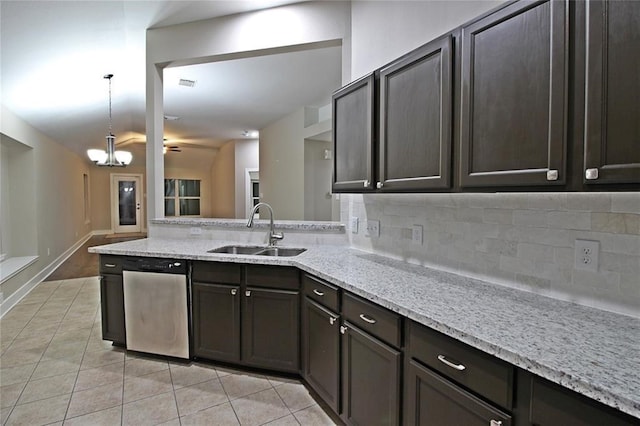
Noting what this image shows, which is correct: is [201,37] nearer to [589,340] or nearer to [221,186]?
[589,340]

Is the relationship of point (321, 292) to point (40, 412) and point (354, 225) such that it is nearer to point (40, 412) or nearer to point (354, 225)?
point (354, 225)

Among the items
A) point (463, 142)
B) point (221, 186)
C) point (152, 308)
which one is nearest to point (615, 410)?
point (463, 142)

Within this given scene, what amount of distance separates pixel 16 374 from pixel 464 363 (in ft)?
10.5

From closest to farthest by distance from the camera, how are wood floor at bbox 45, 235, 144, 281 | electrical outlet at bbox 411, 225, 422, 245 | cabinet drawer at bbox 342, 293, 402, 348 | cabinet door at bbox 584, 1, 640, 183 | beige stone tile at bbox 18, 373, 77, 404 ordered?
1. cabinet door at bbox 584, 1, 640, 183
2. cabinet drawer at bbox 342, 293, 402, 348
3. electrical outlet at bbox 411, 225, 422, 245
4. beige stone tile at bbox 18, 373, 77, 404
5. wood floor at bbox 45, 235, 144, 281

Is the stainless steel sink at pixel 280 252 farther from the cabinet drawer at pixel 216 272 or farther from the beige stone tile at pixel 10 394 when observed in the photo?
the beige stone tile at pixel 10 394

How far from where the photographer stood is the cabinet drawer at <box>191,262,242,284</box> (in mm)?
2539

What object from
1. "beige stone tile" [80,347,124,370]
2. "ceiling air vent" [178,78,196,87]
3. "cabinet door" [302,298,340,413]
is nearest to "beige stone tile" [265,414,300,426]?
"cabinet door" [302,298,340,413]

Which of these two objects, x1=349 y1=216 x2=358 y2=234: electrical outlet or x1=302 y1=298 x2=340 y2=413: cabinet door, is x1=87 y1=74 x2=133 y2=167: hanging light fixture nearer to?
x1=349 y1=216 x2=358 y2=234: electrical outlet

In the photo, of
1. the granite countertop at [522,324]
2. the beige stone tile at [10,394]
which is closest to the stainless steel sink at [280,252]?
the granite countertop at [522,324]

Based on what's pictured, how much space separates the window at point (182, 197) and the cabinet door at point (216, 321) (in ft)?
34.1

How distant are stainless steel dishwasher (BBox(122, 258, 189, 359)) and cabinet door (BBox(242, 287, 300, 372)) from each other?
0.55m

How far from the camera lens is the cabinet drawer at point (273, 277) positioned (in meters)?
2.38

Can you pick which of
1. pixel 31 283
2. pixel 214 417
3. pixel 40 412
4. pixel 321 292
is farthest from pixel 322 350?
pixel 31 283

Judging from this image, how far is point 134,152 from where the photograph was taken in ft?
34.4
